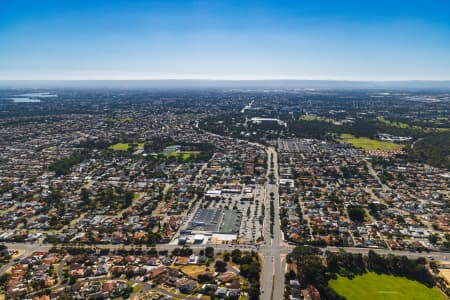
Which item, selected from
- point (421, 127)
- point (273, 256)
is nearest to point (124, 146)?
point (273, 256)

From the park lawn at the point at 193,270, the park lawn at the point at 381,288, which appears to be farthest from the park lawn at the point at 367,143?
the park lawn at the point at 193,270

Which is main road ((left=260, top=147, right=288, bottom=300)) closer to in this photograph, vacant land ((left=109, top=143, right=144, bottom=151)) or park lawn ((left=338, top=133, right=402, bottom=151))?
vacant land ((left=109, top=143, right=144, bottom=151))

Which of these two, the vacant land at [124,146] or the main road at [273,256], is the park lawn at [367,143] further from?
the vacant land at [124,146]

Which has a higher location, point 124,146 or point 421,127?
point 421,127

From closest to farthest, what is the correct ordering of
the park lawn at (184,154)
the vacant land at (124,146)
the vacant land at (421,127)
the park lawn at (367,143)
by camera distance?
the park lawn at (184,154), the vacant land at (124,146), the park lawn at (367,143), the vacant land at (421,127)

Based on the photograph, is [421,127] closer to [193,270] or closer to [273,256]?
[273,256]

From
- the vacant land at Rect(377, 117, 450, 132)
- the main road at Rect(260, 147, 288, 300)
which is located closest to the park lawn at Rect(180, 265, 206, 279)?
the main road at Rect(260, 147, 288, 300)
